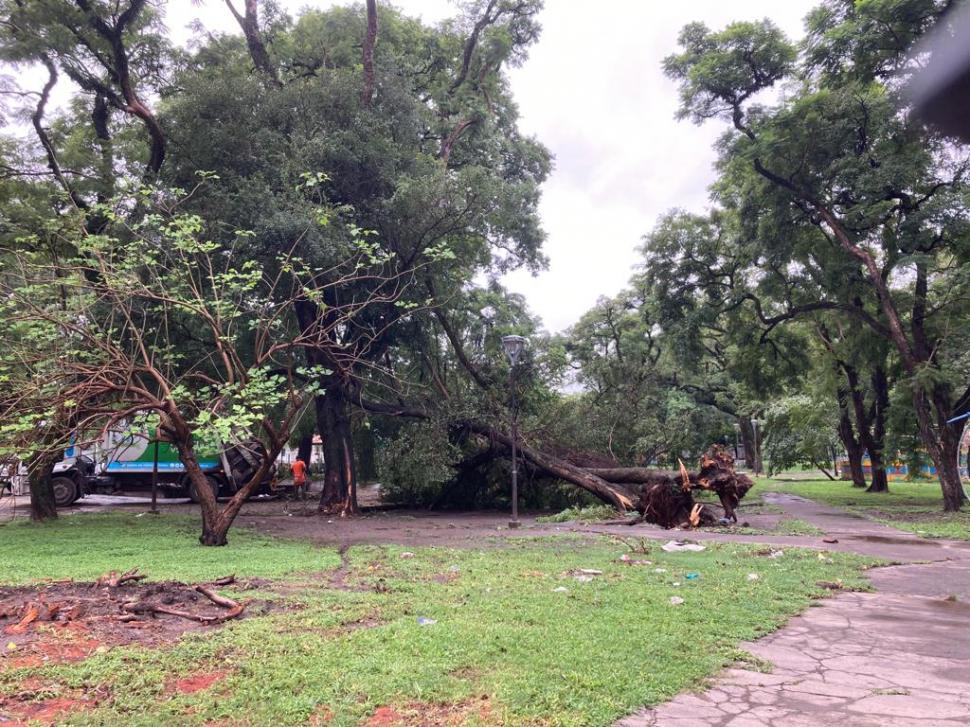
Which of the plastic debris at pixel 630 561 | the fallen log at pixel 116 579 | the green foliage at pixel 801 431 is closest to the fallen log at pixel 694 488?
the plastic debris at pixel 630 561

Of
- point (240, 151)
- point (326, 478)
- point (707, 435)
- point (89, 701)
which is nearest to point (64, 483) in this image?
point (326, 478)

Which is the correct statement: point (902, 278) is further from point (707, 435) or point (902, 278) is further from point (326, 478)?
point (326, 478)

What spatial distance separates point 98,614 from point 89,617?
0.11 metres

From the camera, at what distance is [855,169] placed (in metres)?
15.7

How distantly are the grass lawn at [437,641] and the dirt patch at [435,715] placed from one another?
0.5 inches

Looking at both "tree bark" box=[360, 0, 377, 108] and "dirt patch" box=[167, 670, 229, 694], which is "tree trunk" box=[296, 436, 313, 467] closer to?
"tree bark" box=[360, 0, 377, 108]

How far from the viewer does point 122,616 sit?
5527 millimetres

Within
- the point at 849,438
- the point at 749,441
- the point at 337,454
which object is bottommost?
the point at 337,454

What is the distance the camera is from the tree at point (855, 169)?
15227mm

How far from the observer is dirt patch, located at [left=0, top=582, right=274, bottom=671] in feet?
15.5

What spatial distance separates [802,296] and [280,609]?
1895 cm

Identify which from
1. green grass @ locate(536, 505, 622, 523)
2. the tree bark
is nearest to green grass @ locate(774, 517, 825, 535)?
green grass @ locate(536, 505, 622, 523)

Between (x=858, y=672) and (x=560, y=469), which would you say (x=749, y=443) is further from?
(x=858, y=672)

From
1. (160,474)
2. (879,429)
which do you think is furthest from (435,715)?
(879,429)
